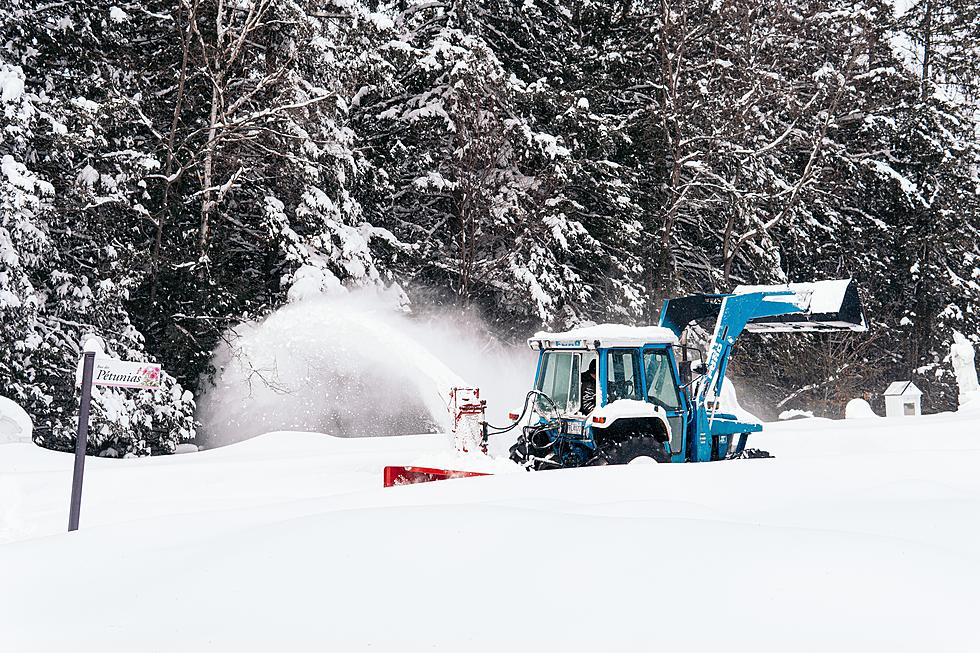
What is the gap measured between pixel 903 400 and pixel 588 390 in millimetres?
14771

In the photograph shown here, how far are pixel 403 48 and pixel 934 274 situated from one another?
21556mm

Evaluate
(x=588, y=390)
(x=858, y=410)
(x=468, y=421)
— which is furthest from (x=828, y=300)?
(x=858, y=410)

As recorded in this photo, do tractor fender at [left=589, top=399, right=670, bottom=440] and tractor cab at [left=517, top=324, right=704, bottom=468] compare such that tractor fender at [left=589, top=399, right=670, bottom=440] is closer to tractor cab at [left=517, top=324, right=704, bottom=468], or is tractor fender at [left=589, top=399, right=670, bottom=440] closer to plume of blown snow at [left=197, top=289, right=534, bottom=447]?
tractor cab at [left=517, top=324, right=704, bottom=468]

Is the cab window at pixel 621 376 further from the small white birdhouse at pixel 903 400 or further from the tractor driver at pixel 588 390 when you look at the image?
the small white birdhouse at pixel 903 400

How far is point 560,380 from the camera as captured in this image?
10492 mm

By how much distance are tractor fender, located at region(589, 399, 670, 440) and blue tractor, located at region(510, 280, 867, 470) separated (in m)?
0.01

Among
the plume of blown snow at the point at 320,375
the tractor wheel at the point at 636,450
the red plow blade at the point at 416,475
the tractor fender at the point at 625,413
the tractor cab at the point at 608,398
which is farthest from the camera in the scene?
the plume of blown snow at the point at 320,375

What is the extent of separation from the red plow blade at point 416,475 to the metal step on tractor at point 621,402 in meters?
0.01

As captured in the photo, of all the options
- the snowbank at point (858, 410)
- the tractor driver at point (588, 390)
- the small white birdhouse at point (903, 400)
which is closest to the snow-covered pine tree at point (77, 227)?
the tractor driver at point (588, 390)

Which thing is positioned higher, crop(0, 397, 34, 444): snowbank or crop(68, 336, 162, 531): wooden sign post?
crop(68, 336, 162, 531): wooden sign post

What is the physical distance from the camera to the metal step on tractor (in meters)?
10.0

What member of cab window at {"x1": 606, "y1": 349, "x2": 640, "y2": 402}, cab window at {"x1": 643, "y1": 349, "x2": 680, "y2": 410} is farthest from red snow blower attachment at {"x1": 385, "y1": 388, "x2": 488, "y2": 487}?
cab window at {"x1": 643, "y1": 349, "x2": 680, "y2": 410}

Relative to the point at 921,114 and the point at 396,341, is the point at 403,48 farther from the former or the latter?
the point at 921,114

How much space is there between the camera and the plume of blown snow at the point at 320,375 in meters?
18.8
